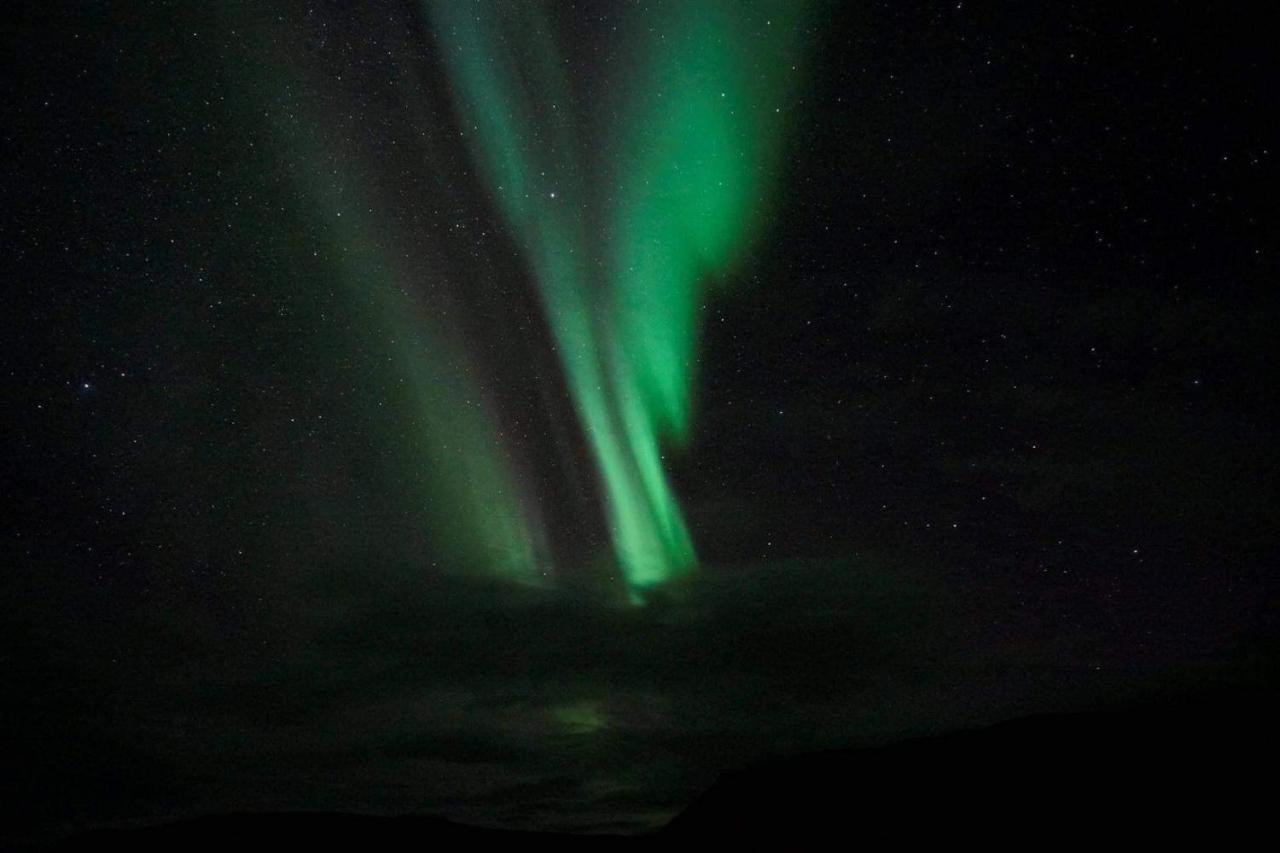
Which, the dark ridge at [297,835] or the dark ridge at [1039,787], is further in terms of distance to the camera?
the dark ridge at [297,835]

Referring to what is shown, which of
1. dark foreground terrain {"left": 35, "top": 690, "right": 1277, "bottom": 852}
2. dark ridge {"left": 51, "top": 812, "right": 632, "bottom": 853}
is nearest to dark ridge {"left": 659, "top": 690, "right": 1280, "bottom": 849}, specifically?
dark foreground terrain {"left": 35, "top": 690, "right": 1277, "bottom": 852}

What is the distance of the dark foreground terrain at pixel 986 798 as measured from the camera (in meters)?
35.6

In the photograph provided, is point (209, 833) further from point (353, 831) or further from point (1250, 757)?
point (1250, 757)

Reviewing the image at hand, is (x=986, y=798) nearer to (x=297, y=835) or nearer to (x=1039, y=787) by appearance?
(x=1039, y=787)

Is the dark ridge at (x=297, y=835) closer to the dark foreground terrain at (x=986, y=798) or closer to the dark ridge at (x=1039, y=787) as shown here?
the dark foreground terrain at (x=986, y=798)

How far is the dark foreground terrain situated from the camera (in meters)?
35.6

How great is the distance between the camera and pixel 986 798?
4238 cm

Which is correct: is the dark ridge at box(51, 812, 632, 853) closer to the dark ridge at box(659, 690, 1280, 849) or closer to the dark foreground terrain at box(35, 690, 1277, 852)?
the dark foreground terrain at box(35, 690, 1277, 852)

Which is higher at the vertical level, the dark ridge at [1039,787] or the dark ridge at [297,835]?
the dark ridge at [297,835]

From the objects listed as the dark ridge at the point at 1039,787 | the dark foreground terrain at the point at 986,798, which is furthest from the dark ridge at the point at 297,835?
the dark ridge at the point at 1039,787

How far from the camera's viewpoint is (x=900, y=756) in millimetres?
51969

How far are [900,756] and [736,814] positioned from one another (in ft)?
30.0

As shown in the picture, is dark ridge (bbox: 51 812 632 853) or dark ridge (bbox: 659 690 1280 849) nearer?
dark ridge (bbox: 659 690 1280 849)

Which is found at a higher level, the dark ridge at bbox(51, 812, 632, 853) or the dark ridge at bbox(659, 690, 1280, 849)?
the dark ridge at bbox(51, 812, 632, 853)
